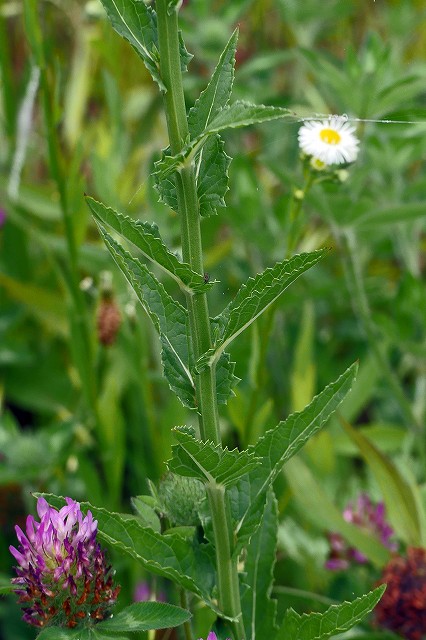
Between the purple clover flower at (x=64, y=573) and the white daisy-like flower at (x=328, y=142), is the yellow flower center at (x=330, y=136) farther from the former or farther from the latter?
the purple clover flower at (x=64, y=573)

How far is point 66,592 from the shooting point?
2.36 feet

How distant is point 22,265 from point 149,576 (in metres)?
0.74

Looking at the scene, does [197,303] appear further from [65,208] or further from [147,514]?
[65,208]

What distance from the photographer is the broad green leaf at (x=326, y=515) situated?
4.02 ft

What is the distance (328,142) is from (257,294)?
0.42m

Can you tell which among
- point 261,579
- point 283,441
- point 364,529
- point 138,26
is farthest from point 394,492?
point 138,26

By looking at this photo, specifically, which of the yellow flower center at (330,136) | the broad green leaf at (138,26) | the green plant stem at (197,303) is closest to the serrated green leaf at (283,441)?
the green plant stem at (197,303)

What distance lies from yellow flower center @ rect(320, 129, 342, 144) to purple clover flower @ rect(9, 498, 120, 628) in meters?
0.52

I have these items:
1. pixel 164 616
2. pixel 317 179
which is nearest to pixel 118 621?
pixel 164 616

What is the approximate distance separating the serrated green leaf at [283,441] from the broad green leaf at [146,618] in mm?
73

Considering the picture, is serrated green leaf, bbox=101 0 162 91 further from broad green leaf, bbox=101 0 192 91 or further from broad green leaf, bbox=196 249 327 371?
broad green leaf, bbox=196 249 327 371

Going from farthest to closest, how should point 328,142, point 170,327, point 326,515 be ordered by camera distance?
1. point 326,515
2. point 328,142
3. point 170,327

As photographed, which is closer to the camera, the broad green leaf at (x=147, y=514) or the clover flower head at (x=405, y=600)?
the broad green leaf at (x=147, y=514)

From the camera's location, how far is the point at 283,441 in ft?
2.40
